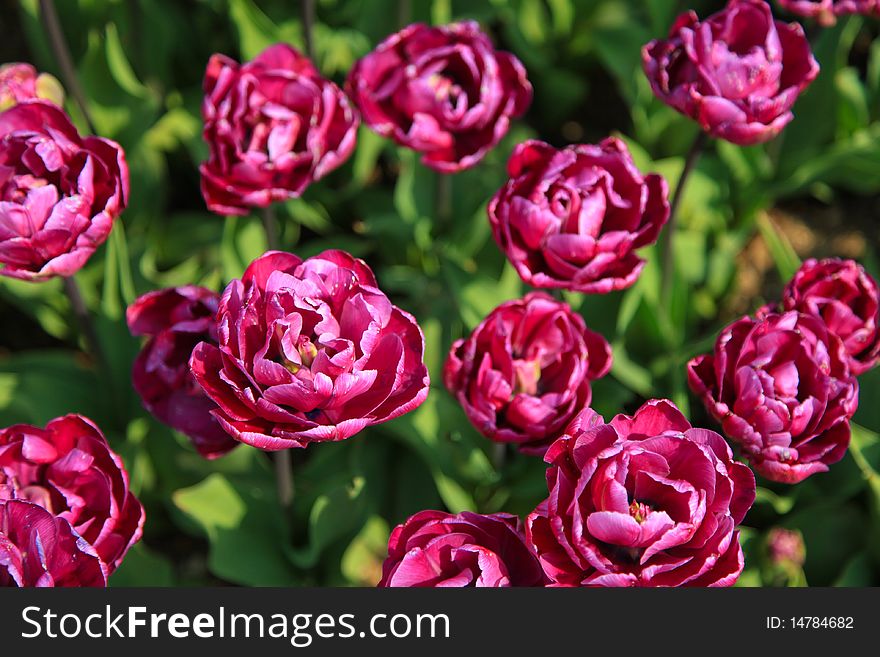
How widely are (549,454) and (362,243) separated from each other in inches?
47.0

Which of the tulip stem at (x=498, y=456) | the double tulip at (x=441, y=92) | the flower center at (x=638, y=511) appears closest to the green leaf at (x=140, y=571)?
the tulip stem at (x=498, y=456)

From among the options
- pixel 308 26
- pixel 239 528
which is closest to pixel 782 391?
pixel 239 528

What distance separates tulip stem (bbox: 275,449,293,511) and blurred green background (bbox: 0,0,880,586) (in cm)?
5

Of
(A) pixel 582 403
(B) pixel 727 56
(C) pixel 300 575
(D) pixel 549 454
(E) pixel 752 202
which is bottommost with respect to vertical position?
(C) pixel 300 575

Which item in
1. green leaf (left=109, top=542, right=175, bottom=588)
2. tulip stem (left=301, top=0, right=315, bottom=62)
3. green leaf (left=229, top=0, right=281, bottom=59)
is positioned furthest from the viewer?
green leaf (left=229, top=0, right=281, bottom=59)

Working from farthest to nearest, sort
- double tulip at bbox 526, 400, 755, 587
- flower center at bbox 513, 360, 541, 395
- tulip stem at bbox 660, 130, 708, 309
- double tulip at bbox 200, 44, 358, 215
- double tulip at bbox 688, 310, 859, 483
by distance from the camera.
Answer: tulip stem at bbox 660, 130, 708, 309 < double tulip at bbox 200, 44, 358, 215 < flower center at bbox 513, 360, 541, 395 < double tulip at bbox 688, 310, 859, 483 < double tulip at bbox 526, 400, 755, 587

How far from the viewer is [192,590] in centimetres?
139

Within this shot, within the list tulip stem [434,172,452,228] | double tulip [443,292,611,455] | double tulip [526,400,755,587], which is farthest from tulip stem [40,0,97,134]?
double tulip [526,400,755,587]

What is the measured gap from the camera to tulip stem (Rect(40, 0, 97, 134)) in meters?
1.95

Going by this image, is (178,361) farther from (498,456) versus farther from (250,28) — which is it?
(250,28)

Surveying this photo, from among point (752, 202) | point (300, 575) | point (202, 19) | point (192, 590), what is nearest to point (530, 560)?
point (192, 590)

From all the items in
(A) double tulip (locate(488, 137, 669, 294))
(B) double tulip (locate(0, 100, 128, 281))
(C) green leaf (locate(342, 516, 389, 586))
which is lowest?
(C) green leaf (locate(342, 516, 389, 586))

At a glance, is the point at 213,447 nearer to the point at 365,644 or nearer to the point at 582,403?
the point at 365,644

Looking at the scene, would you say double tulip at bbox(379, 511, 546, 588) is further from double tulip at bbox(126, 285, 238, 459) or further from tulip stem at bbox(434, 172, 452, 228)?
tulip stem at bbox(434, 172, 452, 228)
